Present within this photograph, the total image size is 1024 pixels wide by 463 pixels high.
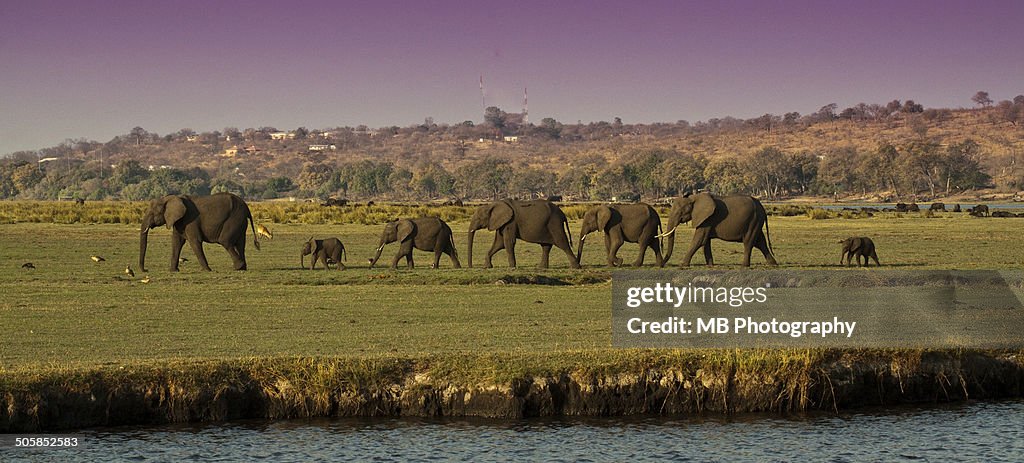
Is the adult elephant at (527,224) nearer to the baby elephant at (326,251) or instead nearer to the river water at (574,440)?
the baby elephant at (326,251)

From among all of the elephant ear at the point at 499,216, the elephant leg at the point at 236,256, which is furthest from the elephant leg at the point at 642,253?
the elephant leg at the point at 236,256

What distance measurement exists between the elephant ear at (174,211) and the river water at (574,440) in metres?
18.4

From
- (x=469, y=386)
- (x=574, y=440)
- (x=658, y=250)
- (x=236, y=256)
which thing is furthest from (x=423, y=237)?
(x=574, y=440)

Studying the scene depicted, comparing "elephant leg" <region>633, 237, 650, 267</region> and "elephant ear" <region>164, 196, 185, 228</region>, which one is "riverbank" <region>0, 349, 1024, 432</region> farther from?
"elephant leg" <region>633, 237, 650, 267</region>

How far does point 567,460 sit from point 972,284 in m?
16.3

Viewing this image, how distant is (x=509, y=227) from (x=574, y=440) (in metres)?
20.1

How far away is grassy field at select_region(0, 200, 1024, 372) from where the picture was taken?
18.9m

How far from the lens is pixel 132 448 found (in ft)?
48.1

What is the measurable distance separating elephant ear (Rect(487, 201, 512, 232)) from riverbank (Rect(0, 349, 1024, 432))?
18.0 meters

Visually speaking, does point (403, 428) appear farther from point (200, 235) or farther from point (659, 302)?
point (200, 235)

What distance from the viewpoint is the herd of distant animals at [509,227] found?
110 feet

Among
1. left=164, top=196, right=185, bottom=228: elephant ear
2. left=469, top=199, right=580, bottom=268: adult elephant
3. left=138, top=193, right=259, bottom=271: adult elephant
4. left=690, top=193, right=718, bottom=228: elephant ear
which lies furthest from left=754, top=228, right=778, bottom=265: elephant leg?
left=164, top=196, right=185, bottom=228: elephant ear

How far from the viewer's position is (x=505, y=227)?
3509 cm

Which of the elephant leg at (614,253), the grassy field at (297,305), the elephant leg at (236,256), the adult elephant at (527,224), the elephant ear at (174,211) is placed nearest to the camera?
the grassy field at (297,305)
